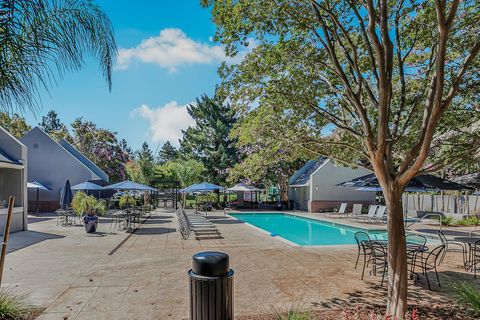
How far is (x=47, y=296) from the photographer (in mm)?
6051

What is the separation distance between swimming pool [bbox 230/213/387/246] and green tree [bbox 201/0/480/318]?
8.91 m

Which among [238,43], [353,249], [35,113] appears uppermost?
[238,43]

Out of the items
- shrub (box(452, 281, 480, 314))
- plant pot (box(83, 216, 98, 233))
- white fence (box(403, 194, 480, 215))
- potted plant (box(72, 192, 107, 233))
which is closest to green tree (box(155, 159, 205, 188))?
potted plant (box(72, 192, 107, 233))

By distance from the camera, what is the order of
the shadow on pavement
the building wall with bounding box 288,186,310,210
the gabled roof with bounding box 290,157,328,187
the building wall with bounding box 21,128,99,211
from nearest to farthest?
the shadow on pavement, the building wall with bounding box 21,128,99,211, the gabled roof with bounding box 290,157,328,187, the building wall with bounding box 288,186,310,210

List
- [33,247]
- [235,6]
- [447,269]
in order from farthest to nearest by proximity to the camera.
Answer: [33,247]
[447,269]
[235,6]

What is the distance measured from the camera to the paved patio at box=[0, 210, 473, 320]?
5668mm

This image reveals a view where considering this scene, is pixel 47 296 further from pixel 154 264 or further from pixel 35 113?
pixel 35 113

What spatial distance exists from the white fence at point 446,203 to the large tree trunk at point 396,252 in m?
16.6

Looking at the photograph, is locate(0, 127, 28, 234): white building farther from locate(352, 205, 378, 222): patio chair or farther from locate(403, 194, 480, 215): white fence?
locate(403, 194, 480, 215): white fence

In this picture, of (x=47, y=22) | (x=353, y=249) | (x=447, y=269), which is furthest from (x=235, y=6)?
(x=353, y=249)

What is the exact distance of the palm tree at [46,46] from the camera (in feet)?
10.8

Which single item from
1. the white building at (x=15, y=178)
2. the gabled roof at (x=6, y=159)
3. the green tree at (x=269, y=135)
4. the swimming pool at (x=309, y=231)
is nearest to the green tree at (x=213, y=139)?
the swimming pool at (x=309, y=231)

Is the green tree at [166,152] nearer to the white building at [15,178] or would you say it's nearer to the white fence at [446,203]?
the white fence at [446,203]

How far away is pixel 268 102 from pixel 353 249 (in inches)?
277
